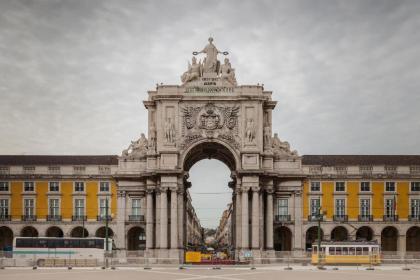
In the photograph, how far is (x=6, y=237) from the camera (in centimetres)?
9744

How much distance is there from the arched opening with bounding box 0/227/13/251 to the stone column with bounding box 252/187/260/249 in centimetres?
3392

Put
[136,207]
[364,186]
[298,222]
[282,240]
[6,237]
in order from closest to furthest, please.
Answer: [298,222]
[136,207]
[364,186]
[6,237]
[282,240]

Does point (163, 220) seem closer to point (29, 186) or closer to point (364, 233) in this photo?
point (29, 186)

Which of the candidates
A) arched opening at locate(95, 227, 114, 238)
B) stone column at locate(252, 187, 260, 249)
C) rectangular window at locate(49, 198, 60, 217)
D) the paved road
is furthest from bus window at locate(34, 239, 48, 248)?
the paved road

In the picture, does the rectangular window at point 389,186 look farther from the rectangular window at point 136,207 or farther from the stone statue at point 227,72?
the rectangular window at point 136,207

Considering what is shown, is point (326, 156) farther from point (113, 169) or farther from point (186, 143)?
point (113, 169)

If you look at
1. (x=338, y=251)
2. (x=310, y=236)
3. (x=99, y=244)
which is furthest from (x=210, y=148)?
(x=338, y=251)

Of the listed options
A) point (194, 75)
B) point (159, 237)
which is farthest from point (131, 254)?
point (194, 75)

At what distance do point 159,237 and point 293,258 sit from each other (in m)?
17.5

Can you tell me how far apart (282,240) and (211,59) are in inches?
1067

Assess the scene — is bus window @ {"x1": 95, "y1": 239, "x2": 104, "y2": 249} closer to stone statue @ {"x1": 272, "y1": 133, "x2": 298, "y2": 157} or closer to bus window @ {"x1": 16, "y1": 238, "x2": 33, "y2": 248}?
bus window @ {"x1": 16, "y1": 238, "x2": 33, "y2": 248}

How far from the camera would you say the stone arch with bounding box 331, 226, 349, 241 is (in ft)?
315

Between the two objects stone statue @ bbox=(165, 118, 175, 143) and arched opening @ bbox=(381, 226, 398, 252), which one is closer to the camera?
stone statue @ bbox=(165, 118, 175, 143)

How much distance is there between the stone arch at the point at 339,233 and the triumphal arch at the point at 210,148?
713 centimetres
